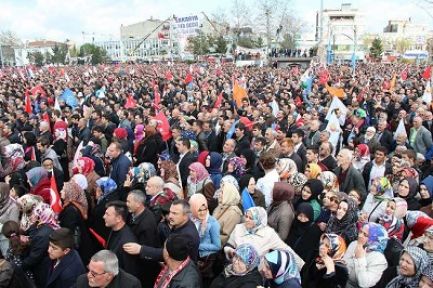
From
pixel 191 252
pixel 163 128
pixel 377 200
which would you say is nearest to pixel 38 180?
pixel 191 252

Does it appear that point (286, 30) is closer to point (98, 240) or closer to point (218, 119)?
point (218, 119)

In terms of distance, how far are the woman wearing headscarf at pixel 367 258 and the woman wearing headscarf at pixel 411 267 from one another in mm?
255

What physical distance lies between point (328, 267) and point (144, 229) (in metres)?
1.59

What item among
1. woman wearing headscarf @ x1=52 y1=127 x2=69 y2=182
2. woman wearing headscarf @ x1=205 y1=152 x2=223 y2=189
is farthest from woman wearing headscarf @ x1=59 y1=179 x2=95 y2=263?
woman wearing headscarf @ x1=52 y1=127 x2=69 y2=182

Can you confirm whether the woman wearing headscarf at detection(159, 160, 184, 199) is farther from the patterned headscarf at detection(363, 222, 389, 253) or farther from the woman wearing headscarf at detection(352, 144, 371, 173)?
the woman wearing headscarf at detection(352, 144, 371, 173)

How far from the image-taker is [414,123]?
7.93m

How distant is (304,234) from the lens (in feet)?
13.6

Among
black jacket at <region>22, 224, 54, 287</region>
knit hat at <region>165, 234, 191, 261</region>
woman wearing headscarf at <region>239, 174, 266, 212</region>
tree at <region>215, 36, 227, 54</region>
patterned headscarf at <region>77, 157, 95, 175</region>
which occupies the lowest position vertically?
black jacket at <region>22, 224, 54, 287</region>

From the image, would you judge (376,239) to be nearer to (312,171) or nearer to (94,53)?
(312,171)

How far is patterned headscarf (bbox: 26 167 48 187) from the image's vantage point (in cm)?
568

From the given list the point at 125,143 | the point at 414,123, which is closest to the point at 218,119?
the point at 125,143

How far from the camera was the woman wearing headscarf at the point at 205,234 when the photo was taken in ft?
13.3

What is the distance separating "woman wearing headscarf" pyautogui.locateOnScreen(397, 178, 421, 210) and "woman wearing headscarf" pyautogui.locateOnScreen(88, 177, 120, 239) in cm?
308

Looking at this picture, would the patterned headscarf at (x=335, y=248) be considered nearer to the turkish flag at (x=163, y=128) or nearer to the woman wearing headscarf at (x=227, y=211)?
the woman wearing headscarf at (x=227, y=211)
